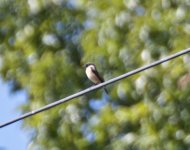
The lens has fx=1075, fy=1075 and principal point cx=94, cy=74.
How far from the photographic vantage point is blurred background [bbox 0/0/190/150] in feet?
42.3

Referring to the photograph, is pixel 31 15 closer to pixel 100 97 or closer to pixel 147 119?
pixel 100 97

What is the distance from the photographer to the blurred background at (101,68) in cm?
1288

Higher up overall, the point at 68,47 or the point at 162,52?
the point at 68,47

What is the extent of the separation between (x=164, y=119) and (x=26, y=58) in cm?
276

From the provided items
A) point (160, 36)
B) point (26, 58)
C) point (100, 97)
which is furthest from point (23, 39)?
point (160, 36)

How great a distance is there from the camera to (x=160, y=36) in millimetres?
13227

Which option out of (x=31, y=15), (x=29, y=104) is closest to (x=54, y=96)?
(x=29, y=104)

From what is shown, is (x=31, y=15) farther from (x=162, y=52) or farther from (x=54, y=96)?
(x=162, y=52)

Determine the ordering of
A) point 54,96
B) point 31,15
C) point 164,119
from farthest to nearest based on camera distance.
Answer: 1. point 31,15
2. point 54,96
3. point 164,119

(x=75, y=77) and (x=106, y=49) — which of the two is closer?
(x=106, y=49)

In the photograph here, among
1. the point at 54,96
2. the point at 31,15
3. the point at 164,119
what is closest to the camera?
the point at 164,119

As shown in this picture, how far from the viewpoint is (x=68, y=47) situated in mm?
15039

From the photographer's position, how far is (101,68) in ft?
45.0

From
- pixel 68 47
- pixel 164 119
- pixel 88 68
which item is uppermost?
pixel 68 47
